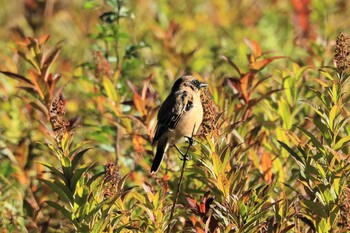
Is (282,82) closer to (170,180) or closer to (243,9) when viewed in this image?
(170,180)

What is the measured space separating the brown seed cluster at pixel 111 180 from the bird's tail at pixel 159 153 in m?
0.99

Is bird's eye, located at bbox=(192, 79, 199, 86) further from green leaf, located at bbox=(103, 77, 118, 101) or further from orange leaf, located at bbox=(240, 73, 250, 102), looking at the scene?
green leaf, located at bbox=(103, 77, 118, 101)

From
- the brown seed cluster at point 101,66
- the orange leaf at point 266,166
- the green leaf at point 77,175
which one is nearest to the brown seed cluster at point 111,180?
the green leaf at point 77,175

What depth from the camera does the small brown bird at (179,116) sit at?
18.1 ft

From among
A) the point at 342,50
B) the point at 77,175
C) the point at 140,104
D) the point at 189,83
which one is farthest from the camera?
the point at 189,83

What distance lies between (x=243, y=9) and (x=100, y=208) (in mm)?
6436

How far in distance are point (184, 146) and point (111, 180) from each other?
1417 millimetres

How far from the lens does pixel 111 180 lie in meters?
4.13

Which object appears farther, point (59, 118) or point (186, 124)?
point (186, 124)

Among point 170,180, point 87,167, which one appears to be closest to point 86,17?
point 170,180

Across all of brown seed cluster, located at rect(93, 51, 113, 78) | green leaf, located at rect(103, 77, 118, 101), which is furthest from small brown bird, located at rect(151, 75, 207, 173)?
brown seed cluster, located at rect(93, 51, 113, 78)

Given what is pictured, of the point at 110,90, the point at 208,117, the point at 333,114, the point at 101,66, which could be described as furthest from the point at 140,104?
the point at 333,114

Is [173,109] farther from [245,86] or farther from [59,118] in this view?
[59,118]

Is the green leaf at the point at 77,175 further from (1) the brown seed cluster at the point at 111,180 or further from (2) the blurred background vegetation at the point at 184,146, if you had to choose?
(1) the brown seed cluster at the point at 111,180
